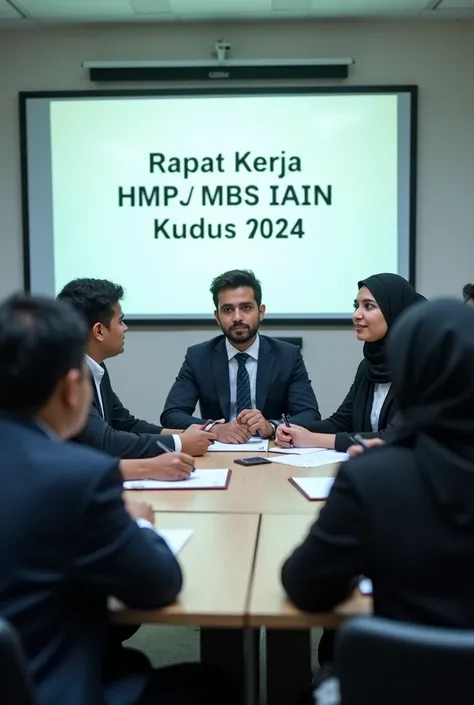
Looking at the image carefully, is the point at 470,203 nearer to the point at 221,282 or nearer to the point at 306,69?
the point at 306,69

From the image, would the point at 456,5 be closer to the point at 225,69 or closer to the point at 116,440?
the point at 225,69

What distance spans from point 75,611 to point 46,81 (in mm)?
3828

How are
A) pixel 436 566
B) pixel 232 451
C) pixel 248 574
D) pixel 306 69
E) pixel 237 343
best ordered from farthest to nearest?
1. pixel 306 69
2. pixel 237 343
3. pixel 232 451
4. pixel 248 574
5. pixel 436 566

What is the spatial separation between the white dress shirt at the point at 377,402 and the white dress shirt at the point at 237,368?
23.3 inches

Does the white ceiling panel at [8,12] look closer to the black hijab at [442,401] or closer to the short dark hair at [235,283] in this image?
the short dark hair at [235,283]

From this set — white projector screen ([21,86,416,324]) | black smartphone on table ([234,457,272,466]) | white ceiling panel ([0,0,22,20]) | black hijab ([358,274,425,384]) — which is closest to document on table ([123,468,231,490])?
black smartphone on table ([234,457,272,466])

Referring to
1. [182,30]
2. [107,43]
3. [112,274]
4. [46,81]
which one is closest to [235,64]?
[182,30]

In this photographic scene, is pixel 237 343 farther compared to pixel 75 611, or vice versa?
pixel 237 343

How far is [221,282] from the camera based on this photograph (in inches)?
129

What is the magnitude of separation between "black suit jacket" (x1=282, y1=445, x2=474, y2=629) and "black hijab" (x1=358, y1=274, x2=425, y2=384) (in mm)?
1672

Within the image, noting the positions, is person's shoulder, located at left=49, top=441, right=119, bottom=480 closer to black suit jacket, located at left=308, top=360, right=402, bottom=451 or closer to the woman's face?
black suit jacket, located at left=308, top=360, right=402, bottom=451

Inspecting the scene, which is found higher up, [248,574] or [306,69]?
[306,69]

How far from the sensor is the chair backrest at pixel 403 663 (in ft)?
2.98

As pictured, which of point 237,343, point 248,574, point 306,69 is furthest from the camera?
point 306,69
